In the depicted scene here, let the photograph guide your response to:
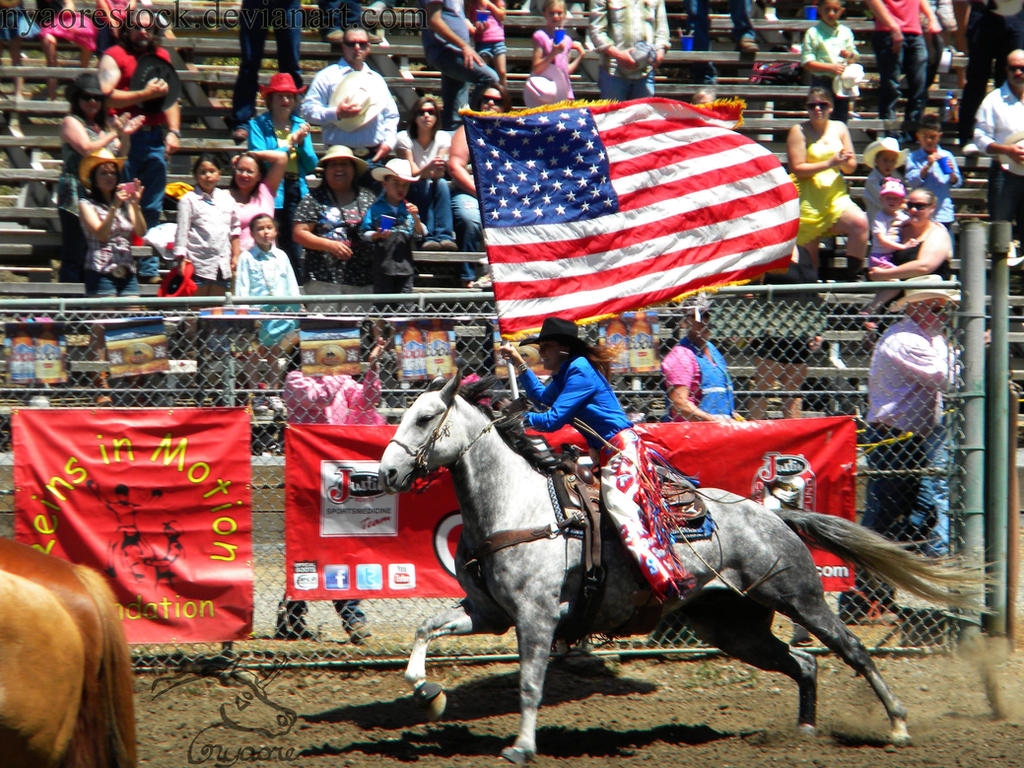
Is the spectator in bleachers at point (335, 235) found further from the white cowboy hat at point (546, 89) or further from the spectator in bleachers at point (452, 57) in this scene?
the white cowboy hat at point (546, 89)

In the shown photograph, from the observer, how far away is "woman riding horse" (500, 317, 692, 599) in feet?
21.7

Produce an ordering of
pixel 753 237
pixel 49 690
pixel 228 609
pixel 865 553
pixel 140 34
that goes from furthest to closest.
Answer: pixel 140 34 < pixel 753 237 < pixel 228 609 < pixel 865 553 < pixel 49 690

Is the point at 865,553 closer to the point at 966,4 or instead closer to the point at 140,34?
the point at 140,34

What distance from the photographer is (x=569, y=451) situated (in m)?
7.06

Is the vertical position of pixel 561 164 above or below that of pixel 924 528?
above

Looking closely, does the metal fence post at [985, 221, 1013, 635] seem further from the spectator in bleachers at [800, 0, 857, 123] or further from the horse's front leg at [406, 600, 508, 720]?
the spectator in bleachers at [800, 0, 857, 123]

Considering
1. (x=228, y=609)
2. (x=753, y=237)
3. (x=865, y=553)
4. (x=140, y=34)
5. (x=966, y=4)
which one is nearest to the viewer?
(x=865, y=553)

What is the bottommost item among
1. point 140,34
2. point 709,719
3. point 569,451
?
point 709,719

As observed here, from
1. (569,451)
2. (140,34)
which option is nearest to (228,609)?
(569,451)

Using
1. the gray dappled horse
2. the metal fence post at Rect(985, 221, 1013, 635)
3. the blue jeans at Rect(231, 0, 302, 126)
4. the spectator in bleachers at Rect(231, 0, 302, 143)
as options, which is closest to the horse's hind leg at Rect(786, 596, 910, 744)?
the gray dappled horse

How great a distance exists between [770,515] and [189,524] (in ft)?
12.1

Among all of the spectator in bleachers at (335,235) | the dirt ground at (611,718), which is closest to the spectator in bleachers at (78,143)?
the spectator in bleachers at (335,235)

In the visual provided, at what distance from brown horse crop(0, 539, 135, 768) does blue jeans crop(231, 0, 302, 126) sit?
9344mm

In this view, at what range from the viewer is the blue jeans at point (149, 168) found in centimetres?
1186
